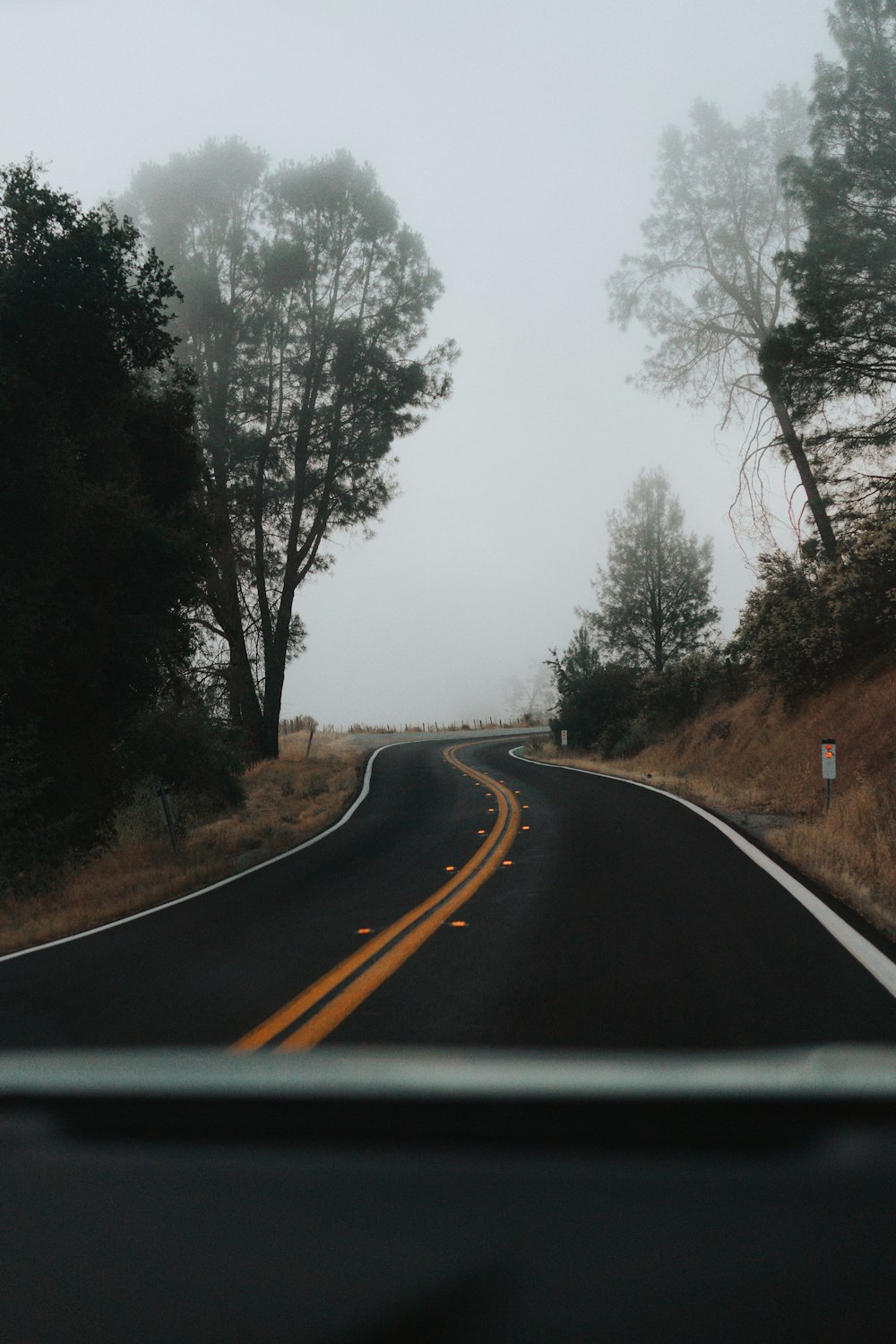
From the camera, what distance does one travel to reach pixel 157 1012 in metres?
5.16

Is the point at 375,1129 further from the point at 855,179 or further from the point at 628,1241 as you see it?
the point at 855,179

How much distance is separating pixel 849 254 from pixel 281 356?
658 inches

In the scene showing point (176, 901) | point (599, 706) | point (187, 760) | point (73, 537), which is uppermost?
point (73, 537)

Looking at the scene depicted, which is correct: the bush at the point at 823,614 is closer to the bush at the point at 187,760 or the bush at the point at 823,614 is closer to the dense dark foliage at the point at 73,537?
the bush at the point at 187,760

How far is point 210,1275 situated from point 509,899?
6.56 m

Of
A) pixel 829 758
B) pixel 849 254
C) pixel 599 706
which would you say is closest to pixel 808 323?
pixel 849 254

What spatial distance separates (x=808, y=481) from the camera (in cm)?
2095

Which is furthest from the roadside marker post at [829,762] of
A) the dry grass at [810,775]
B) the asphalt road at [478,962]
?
the asphalt road at [478,962]

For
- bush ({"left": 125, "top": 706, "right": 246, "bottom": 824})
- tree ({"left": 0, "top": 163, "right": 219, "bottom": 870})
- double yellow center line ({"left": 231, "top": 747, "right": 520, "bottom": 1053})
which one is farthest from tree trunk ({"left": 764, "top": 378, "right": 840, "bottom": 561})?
bush ({"left": 125, "top": 706, "right": 246, "bottom": 824})

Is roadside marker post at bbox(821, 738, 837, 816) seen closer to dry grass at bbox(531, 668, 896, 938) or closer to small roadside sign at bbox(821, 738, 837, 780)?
small roadside sign at bbox(821, 738, 837, 780)

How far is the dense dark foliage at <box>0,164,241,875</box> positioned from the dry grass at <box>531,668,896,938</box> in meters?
9.81

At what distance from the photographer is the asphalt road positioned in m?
4.55

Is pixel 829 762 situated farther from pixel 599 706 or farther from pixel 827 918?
pixel 599 706

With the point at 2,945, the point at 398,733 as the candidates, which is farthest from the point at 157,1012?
the point at 398,733
